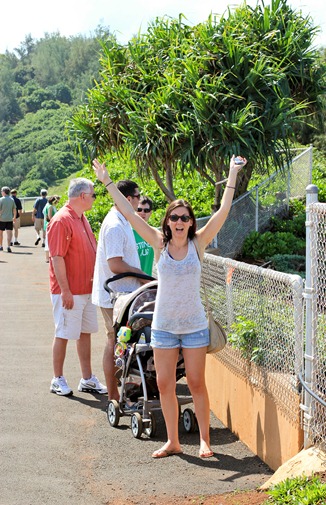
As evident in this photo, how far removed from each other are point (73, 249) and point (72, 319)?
26.2 inches

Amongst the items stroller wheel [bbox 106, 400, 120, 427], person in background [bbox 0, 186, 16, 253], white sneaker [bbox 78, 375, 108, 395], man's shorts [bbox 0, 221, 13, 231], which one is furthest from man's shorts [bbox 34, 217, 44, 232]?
stroller wheel [bbox 106, 400, 120, 427]

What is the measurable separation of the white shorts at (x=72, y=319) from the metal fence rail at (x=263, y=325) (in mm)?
1410

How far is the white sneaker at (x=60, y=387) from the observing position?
8.77 meters

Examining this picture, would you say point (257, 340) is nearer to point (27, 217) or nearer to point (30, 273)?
point (30, 273)

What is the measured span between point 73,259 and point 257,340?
2.46 metres

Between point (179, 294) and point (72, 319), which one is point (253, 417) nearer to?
point (179, 294)

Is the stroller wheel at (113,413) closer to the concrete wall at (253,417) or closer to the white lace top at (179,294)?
the concrete wall at (253,417)

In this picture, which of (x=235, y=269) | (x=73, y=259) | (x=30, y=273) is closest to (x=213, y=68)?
(x=30, y=273)

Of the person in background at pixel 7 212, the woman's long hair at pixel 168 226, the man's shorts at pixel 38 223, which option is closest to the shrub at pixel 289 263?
the woman's long hair at pixel 168 226

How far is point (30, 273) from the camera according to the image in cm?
1981

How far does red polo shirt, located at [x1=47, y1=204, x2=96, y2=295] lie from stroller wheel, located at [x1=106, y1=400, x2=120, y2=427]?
4.96ft

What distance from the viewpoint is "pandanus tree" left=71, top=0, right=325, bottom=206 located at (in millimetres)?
16375

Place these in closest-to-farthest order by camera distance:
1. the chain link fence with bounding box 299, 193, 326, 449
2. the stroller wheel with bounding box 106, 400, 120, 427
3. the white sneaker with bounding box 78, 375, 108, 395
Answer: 1. the chain link fence with bounding box 299, 193, 326, 449
2. the stroller wheel with bounding box 106, 400, 120, 427
3. the white sneaker with bounding box 78, 375, 108, 395

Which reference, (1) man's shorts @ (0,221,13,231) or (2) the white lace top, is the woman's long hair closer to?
(2) the white lace top
